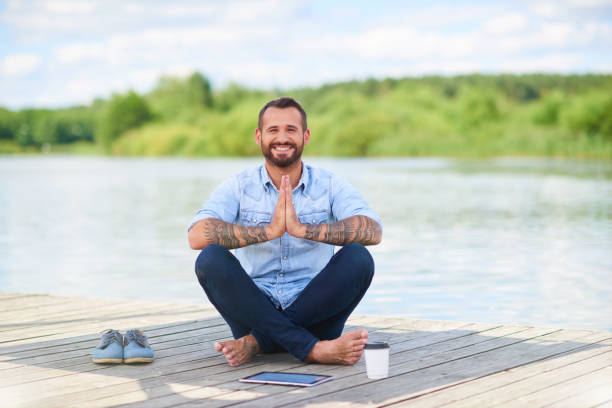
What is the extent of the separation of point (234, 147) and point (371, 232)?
162 feet

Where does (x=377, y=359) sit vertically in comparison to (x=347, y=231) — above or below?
below

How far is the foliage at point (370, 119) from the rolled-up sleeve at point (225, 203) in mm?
33732

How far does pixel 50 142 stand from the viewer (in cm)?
7712

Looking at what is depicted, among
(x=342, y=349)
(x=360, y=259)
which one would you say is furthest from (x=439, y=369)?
(x=360, y=259)

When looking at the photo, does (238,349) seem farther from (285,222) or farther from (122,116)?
(122,116)

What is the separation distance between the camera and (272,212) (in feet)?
11.0

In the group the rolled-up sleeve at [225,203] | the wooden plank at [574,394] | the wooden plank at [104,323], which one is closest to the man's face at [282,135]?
the rolled-up sleeve at [225,203]

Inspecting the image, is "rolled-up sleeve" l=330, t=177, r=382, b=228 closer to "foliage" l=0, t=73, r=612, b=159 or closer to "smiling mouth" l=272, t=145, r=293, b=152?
"smiling mouth" l=272, t=145, r=293, b=152

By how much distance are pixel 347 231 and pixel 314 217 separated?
0.21m

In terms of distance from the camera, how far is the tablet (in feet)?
9.50

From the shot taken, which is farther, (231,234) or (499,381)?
(231,234)

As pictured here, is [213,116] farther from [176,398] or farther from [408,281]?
[176,398]

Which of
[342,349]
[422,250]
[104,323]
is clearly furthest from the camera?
[422,250]

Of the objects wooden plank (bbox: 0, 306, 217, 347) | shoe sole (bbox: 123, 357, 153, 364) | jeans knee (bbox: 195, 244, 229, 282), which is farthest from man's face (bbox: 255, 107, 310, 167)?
wooden plank (bbox: 0, 306, 217, 347)
